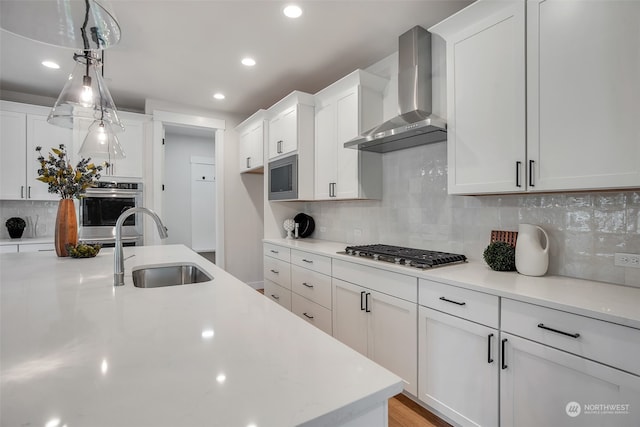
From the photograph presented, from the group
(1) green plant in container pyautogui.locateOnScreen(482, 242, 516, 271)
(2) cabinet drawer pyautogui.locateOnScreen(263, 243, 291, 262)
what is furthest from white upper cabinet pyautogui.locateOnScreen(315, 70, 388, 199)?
(1) green plant in container pyautogui.locateOnScreen(482, 242, 516, 271)

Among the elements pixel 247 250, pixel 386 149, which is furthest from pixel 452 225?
pixel 247 250

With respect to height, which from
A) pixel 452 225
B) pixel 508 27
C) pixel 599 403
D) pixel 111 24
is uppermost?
pixel 508 27

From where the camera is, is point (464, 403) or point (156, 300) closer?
point (156, 300)

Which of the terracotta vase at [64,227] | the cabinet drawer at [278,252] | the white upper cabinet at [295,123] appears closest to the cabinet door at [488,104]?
the white upper cabinet at [295,123]

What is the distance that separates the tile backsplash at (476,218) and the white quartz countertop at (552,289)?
15 centimetres

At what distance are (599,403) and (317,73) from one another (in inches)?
127

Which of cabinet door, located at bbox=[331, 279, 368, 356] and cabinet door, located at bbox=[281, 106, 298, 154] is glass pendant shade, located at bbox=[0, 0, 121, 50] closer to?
cabinet door, located at bbox=[331, 279, 368, 356]

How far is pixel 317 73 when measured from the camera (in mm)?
3252

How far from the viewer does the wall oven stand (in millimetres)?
3602

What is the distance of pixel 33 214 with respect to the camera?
3.79 m

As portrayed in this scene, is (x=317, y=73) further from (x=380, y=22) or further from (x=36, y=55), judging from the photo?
(x=36, y=55)

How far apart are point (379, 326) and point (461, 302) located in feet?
2.18

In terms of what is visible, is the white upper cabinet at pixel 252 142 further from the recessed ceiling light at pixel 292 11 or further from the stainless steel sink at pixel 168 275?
the stainless steel sink at pixel 168 275

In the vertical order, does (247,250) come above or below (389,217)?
below
